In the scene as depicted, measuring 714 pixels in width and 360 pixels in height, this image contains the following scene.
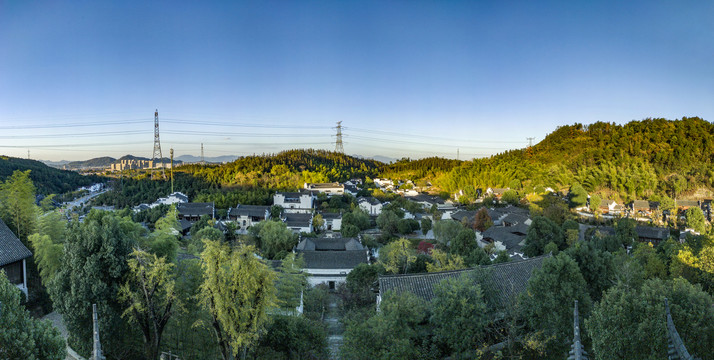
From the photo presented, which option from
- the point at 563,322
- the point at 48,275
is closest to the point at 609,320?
the point at 563,322

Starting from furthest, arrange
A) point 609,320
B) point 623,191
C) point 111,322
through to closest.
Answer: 1. point 623,191
2. point 111,322
3. point 609,320

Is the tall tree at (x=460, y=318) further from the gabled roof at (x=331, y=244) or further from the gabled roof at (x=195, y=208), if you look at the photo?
the gabled roof at (x=195, y=208)

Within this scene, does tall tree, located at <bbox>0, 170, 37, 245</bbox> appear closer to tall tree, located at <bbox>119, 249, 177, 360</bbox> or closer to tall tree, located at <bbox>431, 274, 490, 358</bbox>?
tall tree, located at <bbox>119, 249, 177, 360</bbox>

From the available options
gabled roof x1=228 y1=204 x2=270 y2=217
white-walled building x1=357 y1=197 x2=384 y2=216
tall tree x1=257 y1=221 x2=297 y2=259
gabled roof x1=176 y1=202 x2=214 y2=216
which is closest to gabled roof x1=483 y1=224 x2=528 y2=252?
tall tree x1=257 y1=221 x2=297 y2=259

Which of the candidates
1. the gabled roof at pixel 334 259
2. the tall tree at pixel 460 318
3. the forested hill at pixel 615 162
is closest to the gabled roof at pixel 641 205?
the forested hill at pixel 615 162

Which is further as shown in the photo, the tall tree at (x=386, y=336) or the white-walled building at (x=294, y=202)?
the white-walled building at (x=294, y=202)

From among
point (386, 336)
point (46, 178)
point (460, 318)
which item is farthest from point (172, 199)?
point (460, 318)

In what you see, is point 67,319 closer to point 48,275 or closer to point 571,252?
→ point 48,275
